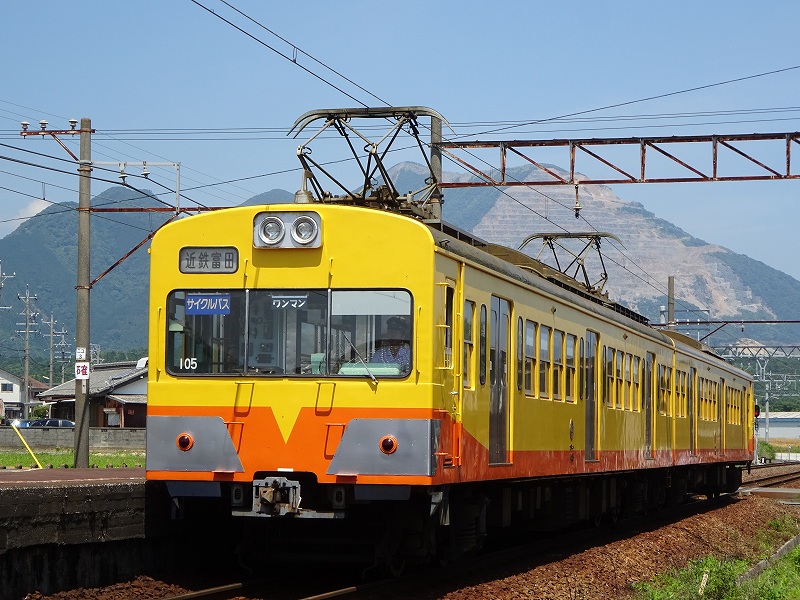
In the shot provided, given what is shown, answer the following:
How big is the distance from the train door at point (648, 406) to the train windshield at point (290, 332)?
1041 centimetres

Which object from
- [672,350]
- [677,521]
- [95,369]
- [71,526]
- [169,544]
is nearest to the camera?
[71,526]

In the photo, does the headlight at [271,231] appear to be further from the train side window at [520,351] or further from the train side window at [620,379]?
the train side window at [620,379]

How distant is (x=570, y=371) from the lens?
16.1 meters

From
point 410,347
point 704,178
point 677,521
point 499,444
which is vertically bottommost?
point 677,521

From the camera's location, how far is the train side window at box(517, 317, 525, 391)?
13.9 meters

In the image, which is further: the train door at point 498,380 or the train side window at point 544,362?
the train side window at point 544,362

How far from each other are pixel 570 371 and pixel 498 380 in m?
3.13

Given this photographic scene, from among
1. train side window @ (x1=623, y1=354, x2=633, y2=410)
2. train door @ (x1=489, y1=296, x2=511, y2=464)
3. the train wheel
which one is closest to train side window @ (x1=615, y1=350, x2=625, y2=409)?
train side window @ (x1=623, y1=354, x2=633, y2=410)

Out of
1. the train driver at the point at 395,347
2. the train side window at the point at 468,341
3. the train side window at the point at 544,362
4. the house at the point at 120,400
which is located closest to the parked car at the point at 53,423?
the house at the point at 120,400

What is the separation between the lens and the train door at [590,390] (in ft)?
55.5

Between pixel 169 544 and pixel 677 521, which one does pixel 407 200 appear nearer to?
pixel 169 544

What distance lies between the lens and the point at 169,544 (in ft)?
41.5

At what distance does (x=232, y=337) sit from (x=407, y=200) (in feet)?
8.79

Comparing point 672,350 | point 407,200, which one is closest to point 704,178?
point 672,350
